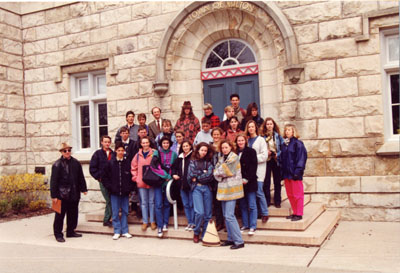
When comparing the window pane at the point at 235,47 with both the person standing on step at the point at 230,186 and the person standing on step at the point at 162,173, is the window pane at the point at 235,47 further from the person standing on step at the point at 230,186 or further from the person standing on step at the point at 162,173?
the person standing on step at the point at 230,186

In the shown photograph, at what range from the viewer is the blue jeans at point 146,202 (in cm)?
721

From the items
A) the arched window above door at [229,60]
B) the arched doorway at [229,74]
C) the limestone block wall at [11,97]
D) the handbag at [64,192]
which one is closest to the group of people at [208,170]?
the handbag at [64,192]

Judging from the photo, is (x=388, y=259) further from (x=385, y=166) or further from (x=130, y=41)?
(x=130, y=41)

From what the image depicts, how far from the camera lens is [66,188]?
24.1 ft

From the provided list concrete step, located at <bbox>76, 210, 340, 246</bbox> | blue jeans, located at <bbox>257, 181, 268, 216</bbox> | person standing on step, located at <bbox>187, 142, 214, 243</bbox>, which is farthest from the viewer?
blue jeans, located at <bbox>257, 181, 268, 216</bbox>

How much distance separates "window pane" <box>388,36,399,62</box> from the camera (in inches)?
313

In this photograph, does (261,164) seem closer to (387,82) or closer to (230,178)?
(230,178)

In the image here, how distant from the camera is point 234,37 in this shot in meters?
9.76

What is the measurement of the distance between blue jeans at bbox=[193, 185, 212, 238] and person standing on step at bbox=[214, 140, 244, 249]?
0.29m

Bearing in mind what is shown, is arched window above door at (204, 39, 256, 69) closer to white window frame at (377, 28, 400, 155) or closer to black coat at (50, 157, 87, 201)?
white window frame at (377, 28, 400, 155)

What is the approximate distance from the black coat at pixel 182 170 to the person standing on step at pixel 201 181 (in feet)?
0.63

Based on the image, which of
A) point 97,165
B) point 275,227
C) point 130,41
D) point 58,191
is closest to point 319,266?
point 275,227

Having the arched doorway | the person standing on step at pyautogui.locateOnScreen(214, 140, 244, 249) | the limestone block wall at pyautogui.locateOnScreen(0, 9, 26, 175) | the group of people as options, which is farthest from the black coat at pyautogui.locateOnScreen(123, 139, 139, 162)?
the limestone block wall at pyautogui.locateOnScreen(0, 9, 26, 175)

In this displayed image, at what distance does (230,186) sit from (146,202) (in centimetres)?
177
